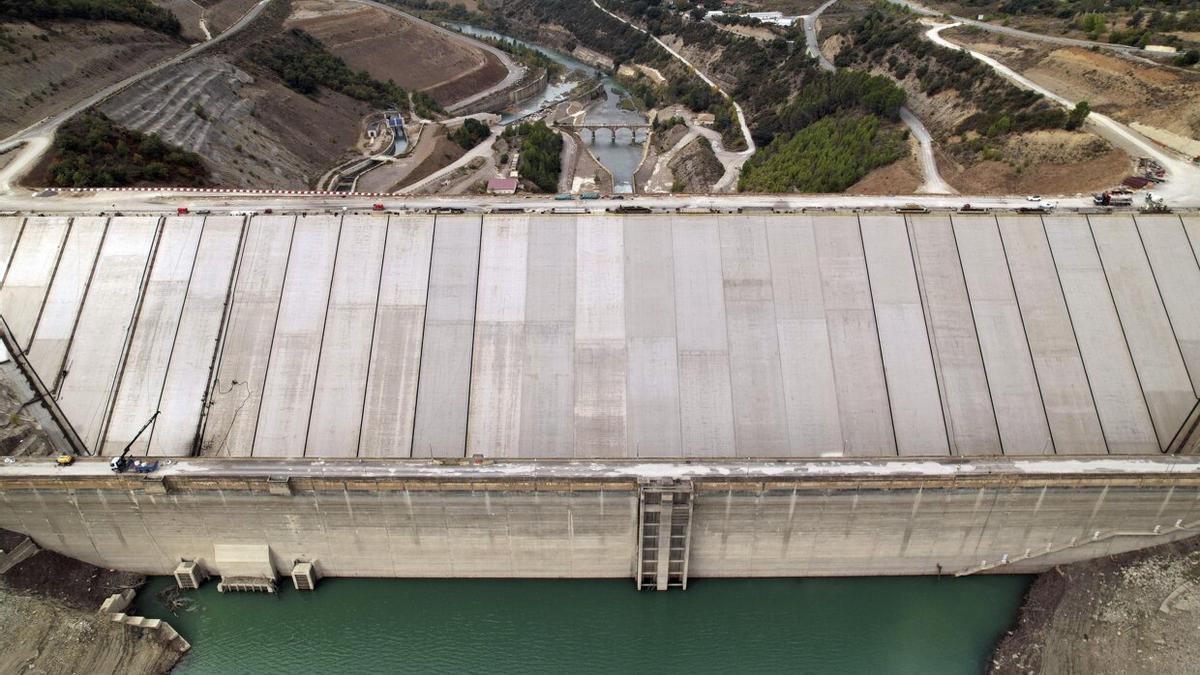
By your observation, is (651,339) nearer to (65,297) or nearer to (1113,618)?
(1113,618)

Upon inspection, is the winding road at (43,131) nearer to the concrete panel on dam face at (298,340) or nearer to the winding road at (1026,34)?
the concrete panel on dam face at (298,340)

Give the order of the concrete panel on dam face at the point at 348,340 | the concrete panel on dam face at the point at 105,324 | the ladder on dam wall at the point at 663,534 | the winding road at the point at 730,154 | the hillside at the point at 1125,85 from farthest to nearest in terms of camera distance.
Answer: the winding road at the point at 730,154, the hillside at the point at 1125,85, the concrete panel on dam face at the point at 105,324, the concrete panel on dam face at the point at 348,340, the ladder on dam wall at the point at 663,534

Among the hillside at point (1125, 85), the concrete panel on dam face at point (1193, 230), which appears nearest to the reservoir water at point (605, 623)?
the concrete panel on dam face at point (1193, 230)

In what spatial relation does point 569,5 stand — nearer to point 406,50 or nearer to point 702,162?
point 406,50

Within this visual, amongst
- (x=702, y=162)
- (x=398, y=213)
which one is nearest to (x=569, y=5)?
(x=702, y=162)

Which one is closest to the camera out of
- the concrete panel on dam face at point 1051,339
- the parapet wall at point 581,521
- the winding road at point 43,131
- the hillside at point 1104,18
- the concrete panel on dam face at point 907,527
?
the parapet wall at point 581,521

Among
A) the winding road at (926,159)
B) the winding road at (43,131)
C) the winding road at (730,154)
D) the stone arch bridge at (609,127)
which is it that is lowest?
the stone arch bridge at (609,127)

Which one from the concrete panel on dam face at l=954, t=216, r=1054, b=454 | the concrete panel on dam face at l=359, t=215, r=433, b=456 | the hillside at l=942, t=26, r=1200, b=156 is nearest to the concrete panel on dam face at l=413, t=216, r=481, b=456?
the concrete panel on dam face at l=359, t=215, r=433, b=456
